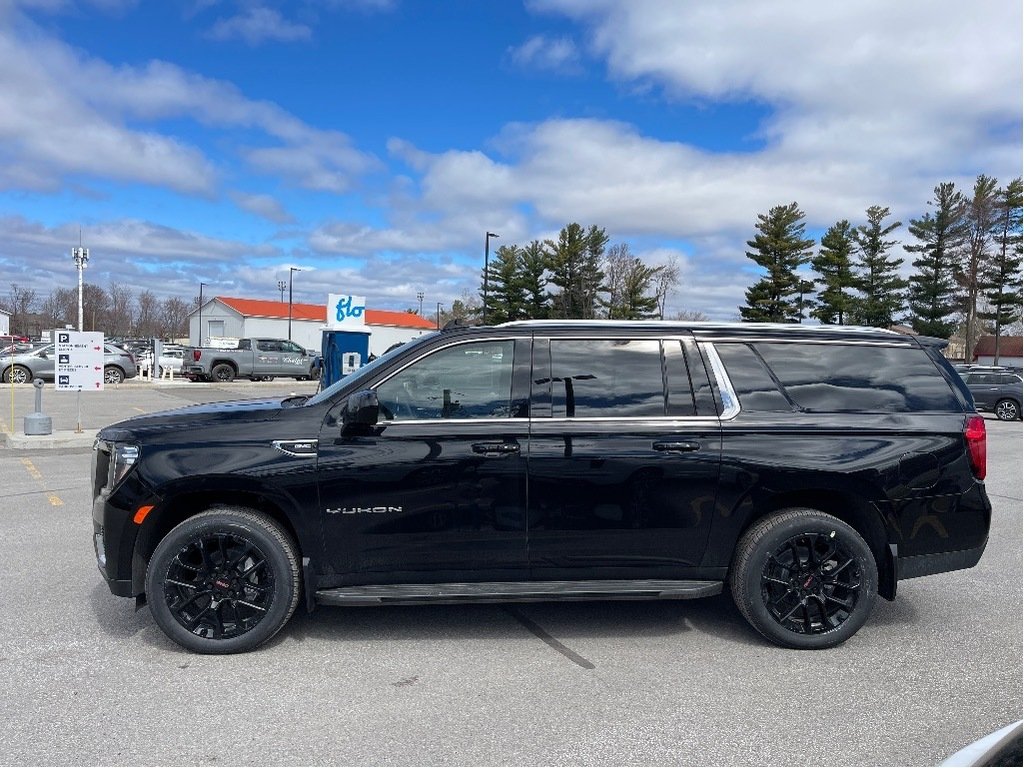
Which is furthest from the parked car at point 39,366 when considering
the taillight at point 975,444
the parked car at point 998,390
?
the parked car at point 998,390

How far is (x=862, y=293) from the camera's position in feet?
167

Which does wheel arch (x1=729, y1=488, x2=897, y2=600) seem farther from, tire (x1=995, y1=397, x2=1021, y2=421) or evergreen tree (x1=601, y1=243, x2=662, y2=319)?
evergreen tree (x1=601, y1=243, x2=662, y2=319)

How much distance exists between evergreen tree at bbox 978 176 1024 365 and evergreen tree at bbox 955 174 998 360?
34cm

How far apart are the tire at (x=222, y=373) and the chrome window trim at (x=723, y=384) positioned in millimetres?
28836

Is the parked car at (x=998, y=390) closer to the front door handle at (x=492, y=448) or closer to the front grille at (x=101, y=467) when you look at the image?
the front door handle at (x=492, y=448)

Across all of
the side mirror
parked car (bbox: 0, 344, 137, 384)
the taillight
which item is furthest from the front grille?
parked car (bbox: 0, 344, 137, 384)

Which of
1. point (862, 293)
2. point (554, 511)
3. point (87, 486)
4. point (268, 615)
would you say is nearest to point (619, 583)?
point (554, 511)

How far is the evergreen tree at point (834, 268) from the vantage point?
4916 cm

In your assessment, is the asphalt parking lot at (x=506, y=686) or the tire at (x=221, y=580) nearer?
the asphalt parking lot at (x=506, y=686)

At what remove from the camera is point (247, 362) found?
3070 centimetres

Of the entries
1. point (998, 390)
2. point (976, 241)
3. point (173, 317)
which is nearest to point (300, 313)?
point (173, 317)

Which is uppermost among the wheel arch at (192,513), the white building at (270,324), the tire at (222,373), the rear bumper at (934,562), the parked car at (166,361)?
the white building at (270,324)

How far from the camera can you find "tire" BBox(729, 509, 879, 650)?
13.7ft

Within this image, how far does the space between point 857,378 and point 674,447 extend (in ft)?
4.12
